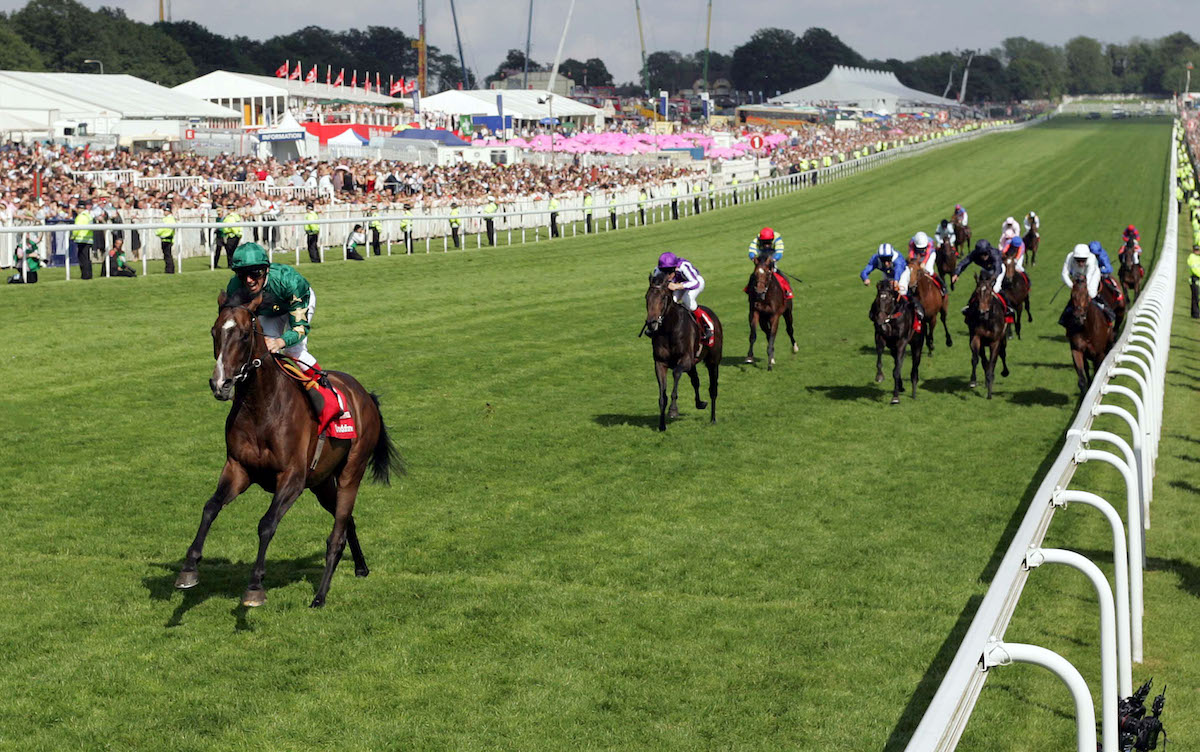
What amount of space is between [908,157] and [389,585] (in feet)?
229

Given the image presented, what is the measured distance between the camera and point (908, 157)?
73500 millimetres

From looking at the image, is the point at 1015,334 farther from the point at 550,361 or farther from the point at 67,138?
the point at 67,138

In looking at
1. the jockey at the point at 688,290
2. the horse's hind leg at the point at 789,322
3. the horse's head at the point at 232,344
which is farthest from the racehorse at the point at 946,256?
the horse's head at the point at 232,344

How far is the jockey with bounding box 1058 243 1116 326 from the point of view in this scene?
47.7 ft

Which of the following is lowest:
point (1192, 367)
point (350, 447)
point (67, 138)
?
point (1192, 367)

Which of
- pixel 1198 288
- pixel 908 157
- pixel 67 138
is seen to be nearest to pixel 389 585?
pixel 1198 288

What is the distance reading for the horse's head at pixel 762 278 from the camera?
17172mm

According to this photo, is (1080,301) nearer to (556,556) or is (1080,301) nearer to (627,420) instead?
(627,420)

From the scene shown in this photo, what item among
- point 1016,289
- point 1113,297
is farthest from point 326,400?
point 1016,289

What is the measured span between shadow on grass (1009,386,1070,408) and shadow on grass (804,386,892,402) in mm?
1616

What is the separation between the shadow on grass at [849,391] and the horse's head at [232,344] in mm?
9838

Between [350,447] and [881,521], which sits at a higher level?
[350,447]

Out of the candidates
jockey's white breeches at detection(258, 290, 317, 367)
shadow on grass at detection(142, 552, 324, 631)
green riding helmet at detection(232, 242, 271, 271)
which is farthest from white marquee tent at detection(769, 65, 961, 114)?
green riding helmet at detection(232, 242, 271, 271)

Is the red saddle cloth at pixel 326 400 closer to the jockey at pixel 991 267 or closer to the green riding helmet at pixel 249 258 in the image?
the green riding helmet at pixel 249 258
